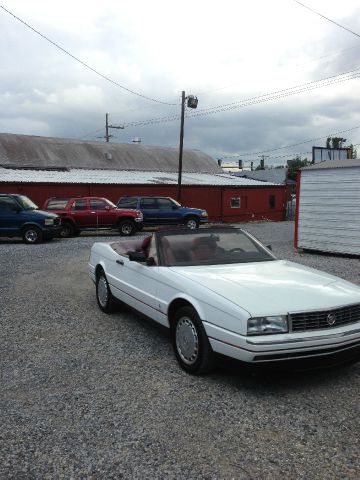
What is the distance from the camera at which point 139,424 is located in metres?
3.37

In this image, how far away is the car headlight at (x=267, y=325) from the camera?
362cm

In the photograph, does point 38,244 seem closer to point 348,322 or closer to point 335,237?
point 335,237

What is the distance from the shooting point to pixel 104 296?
6535 mm

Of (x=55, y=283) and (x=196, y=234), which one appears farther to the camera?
(x=55, y=283)

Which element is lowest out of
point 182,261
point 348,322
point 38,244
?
point 38,244

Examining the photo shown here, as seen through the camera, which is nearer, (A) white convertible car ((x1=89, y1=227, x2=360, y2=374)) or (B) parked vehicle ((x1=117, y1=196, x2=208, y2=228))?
(A) white convertible car ((x1=89, y1=227, x2=360, y2=374))

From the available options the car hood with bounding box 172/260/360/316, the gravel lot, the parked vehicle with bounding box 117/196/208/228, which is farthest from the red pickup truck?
the car hood with bounding box 172/260/360/316

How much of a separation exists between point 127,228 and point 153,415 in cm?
1602

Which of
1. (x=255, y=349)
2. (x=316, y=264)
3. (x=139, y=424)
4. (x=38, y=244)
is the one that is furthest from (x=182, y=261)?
(x=38, y=244)

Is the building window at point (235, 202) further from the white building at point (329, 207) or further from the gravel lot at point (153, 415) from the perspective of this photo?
the gravel lot at point (153, 415)

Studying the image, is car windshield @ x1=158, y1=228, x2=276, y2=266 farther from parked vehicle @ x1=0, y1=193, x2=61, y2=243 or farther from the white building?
parked vehicle @ x1=0, y1=193, x2=61, y2=243

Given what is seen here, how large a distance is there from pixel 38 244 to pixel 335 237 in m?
9.92

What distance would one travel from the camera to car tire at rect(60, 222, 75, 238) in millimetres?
18406

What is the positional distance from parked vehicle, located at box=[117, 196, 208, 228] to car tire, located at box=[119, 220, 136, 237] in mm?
1782
